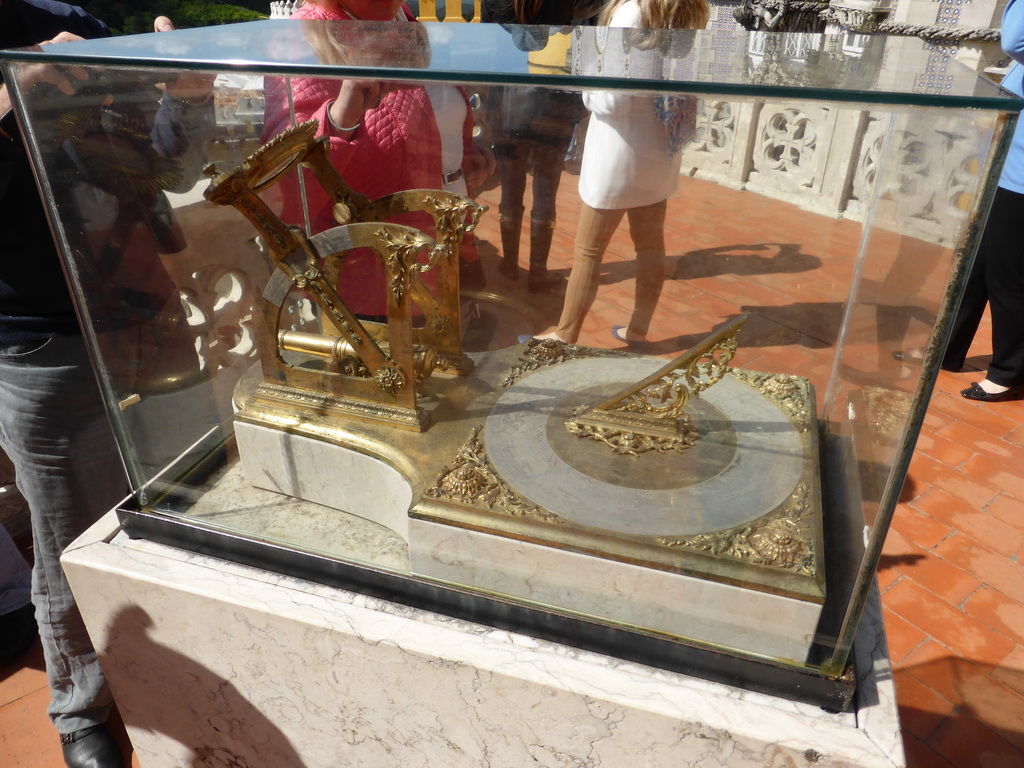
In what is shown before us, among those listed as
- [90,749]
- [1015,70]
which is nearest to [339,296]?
[90,749]

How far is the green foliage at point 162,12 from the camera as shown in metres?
5.90

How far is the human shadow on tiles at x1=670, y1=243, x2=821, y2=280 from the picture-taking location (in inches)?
43.1

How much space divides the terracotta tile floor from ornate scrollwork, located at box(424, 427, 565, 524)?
38 cm

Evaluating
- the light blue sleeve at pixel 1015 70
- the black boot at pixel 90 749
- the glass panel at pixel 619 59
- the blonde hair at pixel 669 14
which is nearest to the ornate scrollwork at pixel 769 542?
the glass panel at pixel 619 59

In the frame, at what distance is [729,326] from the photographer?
1065 mm

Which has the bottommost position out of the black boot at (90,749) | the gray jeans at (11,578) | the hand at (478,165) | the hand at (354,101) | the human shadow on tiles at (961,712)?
the black boot at (90,749)

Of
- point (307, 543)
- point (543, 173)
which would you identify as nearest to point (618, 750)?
point (307, 543)

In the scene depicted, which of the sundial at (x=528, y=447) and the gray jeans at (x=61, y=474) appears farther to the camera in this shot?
the gray jeans at (x=61, y=474)

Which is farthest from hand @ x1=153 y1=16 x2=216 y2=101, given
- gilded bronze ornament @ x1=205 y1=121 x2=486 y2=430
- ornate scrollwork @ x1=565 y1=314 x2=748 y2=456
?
ornate scrollwork @ x1=565 y1=314 x2=748 y2=456

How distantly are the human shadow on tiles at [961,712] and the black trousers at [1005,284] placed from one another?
1219 millimetres

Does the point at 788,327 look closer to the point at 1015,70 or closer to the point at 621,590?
the point at 621,590

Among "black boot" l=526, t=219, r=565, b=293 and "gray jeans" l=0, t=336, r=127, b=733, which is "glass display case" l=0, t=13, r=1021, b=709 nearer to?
"black boot" l=526, t=219, r=565, b=293

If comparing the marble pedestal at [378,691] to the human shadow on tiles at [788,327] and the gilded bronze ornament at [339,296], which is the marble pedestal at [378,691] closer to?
the gilded bronze ornament at [339,296]

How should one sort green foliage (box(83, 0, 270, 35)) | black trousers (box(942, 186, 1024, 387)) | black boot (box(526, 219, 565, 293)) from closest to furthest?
black boot (box(526, 219, 565, 293))
black trousers (box(942, 186, 1024, 387))
green foliage (box(83, 0, 270, 35))
